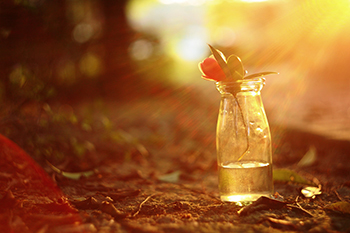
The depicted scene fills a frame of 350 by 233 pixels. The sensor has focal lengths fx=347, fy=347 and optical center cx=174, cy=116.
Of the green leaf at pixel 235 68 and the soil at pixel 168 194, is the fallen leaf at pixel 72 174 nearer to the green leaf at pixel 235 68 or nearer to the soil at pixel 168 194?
the soil at pixel 168 194

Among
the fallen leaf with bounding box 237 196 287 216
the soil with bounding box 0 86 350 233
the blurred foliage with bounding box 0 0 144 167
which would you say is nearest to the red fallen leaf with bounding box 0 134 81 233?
the soil with bounding box 0 86 350 233

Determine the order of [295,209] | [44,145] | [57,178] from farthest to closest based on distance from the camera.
Result: 1. [44,145]
2. [57,178]
3. [295,209]

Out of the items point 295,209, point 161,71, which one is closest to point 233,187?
point 295,209

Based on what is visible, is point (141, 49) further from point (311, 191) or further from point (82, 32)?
point (311, 191)

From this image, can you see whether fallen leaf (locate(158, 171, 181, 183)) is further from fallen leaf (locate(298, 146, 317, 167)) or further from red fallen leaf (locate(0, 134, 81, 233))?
fallen leaf (locate(298, 146, 317, 167))

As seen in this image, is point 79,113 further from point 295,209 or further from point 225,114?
point 295,209

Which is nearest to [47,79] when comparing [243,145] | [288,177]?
[243,145]
